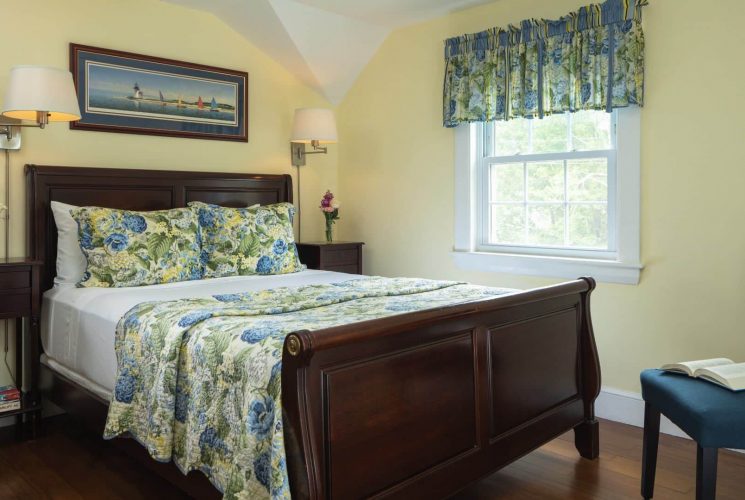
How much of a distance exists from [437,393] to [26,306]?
82.5 inches

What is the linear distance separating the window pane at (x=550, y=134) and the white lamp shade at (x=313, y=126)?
1307mm

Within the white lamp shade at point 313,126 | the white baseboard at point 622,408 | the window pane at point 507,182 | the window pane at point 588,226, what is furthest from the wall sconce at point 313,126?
the white baseboard at point 622,408

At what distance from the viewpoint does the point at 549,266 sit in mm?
3604

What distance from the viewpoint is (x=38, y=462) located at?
9.32ft

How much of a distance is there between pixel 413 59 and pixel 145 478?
301 cm

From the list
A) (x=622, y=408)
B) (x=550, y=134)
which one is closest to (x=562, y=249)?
(x=550, y=134)

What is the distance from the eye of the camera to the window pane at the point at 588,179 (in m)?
3.46

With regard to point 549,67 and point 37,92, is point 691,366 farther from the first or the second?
point 37,92

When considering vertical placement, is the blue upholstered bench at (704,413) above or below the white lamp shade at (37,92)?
below

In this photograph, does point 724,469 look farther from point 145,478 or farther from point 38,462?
point 38,462

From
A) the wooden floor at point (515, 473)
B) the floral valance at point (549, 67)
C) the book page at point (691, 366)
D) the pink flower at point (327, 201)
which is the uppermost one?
the floral valance at point (549, 67)

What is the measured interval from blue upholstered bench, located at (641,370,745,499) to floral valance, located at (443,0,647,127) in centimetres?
154

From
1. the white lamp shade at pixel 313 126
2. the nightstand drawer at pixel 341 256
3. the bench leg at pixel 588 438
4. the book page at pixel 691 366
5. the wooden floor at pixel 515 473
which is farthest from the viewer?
the nightstand drawer at pixel 341 256

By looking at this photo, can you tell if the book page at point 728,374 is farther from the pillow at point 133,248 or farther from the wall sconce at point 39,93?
the wall sconce at point 39,93
